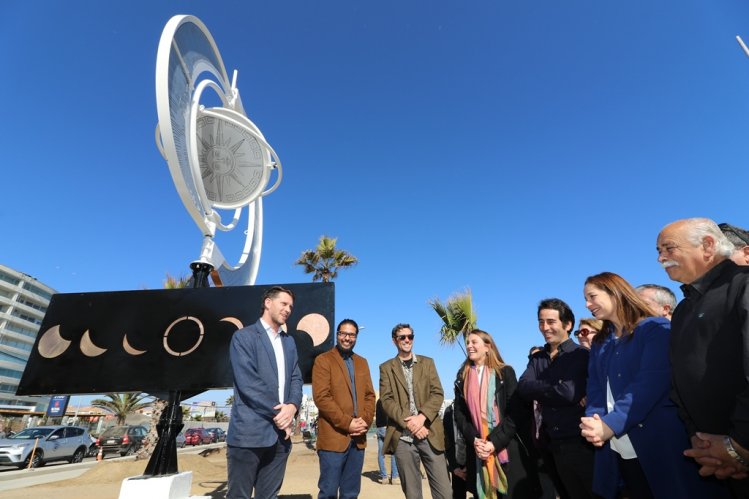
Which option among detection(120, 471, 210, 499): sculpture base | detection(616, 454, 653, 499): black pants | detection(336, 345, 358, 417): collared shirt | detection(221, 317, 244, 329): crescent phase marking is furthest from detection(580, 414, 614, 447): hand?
detection(221, 317, 244, 329): crescent phase marking

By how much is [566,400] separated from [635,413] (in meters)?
0.72

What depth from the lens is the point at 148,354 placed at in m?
4.63

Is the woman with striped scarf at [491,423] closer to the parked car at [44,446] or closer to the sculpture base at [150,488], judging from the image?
the sculpture base at [150,488]

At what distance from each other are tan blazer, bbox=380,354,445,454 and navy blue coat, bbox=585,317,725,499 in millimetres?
1541

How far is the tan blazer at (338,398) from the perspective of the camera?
3203 millimetres

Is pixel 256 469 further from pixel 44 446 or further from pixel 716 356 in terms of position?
pixel 44 446

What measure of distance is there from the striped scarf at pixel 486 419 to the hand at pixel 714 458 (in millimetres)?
1742

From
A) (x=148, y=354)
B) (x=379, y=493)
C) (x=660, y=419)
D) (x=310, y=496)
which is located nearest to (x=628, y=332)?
(x=660, y=419)

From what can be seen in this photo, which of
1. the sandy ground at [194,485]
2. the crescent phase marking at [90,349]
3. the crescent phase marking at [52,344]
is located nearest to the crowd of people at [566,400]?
the crescent phase marking at [90,349]

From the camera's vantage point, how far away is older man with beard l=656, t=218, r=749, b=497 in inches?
61.0

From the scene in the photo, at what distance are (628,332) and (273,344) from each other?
2.67 metres

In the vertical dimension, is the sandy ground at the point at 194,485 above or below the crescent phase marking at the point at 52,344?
below

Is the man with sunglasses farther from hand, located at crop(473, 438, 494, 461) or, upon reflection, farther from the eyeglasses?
the eyeglasses

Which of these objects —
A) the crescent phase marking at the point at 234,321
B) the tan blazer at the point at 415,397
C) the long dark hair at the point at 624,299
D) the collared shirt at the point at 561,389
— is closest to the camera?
the long dark hair at the point at 624,299
